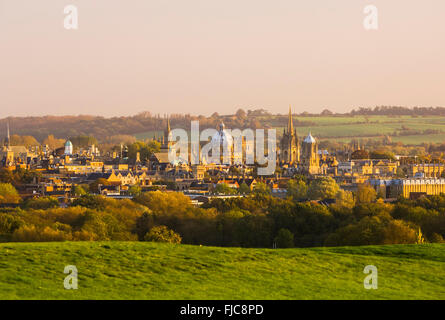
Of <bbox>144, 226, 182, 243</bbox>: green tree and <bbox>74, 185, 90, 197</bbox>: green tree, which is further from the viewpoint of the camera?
<bbox>74, 185, 90, 197</bbox>: green tree

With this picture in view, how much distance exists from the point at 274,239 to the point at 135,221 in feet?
37.6

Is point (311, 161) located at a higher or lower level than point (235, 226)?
lower

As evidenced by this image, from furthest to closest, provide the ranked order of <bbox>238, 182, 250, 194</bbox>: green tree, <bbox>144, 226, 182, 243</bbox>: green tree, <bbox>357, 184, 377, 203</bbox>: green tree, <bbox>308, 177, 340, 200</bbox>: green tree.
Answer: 1. <bbox>238, 182, 250, 194</bbox>: green tree
2. <bbox>308, 177, 340, 200</bbox>: green tree
3. <bbox>357, 184, 377, 203</bbox>: green tree
4. <bbox>144, 226, 182, 243</bbox>: green tree

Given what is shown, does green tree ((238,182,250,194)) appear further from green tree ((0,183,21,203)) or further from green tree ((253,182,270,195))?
green tree ((0,183,21,203))

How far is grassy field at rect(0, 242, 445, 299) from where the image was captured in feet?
62.9

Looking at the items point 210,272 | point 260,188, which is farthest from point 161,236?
point 260,188

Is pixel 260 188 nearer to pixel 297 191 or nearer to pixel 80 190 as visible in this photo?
pixel 297 191

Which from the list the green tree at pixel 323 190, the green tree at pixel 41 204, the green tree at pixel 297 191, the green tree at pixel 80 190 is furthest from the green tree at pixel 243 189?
the green tree at pixel 41 204

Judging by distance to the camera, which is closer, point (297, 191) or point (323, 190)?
point (323, 190)

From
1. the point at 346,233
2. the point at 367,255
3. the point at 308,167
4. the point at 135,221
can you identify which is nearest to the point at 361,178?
the point at 308,167

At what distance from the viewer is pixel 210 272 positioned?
21562 millimetres

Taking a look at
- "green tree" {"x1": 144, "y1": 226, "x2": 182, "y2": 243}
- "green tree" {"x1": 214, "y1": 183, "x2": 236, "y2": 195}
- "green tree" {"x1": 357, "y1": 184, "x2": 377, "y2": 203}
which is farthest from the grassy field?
"green tree" {"x1": 214, "y1": 183, "x2": 236, "y2": 195}

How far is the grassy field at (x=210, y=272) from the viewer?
62.9ft
